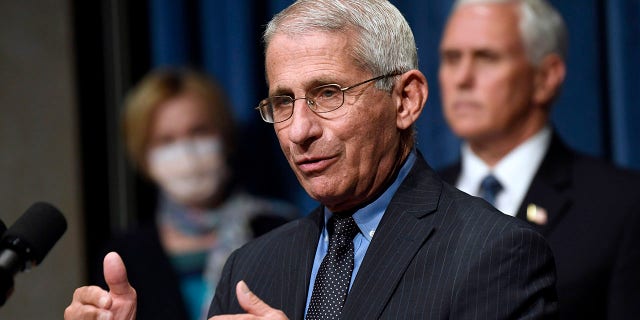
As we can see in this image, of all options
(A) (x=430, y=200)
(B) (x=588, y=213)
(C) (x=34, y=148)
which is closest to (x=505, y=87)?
(B) (x=588, y=213)

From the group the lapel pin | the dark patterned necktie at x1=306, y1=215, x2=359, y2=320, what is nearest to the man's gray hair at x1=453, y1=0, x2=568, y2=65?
the lapel pin

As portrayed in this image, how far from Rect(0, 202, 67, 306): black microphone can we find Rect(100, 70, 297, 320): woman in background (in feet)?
7.21

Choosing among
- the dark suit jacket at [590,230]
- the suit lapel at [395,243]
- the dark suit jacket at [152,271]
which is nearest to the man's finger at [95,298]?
the suit lapel at [395,243]

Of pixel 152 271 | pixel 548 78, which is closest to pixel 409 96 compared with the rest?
pixel 548 78

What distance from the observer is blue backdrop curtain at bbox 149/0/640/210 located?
3.62m

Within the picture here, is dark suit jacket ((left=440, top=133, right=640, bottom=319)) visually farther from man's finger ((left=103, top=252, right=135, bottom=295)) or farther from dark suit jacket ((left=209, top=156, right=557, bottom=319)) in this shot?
man's finger ((left=103, top=252, right=135, bottom=295))

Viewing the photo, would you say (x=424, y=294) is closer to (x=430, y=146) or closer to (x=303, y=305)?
(x=303, y=305)

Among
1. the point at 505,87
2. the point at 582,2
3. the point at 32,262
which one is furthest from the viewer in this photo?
the point at 582,2

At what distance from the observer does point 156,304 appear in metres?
3.89

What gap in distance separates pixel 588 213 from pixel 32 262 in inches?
68.3

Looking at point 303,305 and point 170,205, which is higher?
point 303,305

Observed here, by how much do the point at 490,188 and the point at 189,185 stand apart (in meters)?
1.43

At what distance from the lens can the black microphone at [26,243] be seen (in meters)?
1.61

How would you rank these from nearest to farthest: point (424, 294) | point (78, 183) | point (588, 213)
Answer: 1. point (424, 294)
2. point (588, 213)
3. point (78, 183)
